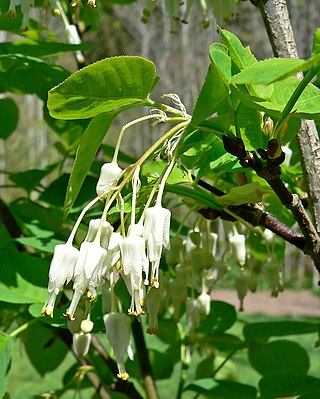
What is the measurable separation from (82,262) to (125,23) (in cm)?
1368

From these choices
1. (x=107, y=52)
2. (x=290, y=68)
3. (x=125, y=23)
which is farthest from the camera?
(x=107, y=52)

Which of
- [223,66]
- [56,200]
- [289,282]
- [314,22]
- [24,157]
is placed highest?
[314,22]

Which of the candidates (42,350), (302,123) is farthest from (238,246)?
(42,350)

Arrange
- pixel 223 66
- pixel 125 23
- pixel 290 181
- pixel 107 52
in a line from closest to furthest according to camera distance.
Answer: pixel 223 66, pixel 290 181, pixel 125 23, pixel 107 52

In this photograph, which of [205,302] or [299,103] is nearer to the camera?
[299,103]

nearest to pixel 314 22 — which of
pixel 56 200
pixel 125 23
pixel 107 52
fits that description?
pixel 125 23

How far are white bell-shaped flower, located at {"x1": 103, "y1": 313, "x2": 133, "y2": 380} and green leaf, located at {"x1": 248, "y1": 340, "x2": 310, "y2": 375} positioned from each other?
0.72 m

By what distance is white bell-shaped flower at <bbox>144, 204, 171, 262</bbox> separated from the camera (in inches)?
30.6

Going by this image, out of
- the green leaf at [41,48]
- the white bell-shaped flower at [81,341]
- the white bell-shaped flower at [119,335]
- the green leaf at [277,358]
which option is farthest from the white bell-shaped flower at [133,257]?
the green leaf at [277,358]

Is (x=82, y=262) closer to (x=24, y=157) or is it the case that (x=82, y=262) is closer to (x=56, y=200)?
(x=56, y=200)

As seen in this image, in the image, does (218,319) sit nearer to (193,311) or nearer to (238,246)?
(193,311)

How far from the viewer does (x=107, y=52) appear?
1552cm

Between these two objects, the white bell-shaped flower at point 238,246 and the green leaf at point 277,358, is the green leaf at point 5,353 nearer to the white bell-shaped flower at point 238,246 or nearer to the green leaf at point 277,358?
the white bell-shaped flower at point 238,246

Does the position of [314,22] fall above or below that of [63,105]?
above
